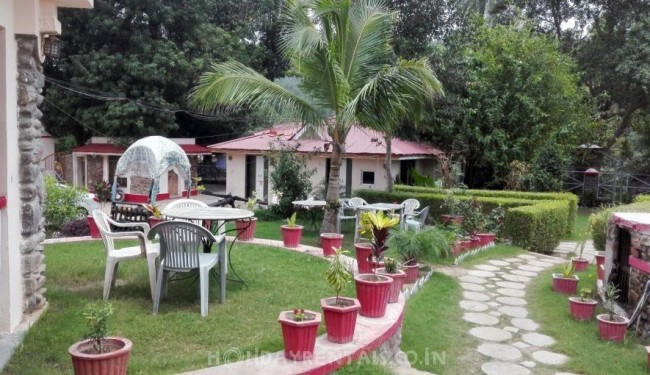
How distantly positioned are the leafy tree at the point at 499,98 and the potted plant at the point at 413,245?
10.1 m

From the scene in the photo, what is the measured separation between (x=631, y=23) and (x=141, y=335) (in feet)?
75.6

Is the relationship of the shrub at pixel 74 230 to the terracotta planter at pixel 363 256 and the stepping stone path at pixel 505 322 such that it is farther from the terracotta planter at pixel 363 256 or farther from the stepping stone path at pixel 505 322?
the stepping stone path at pixel 505 322

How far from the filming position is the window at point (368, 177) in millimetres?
17656

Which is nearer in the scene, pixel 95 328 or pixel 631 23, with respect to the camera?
pixel 95 328

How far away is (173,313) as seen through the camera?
497 centimetres

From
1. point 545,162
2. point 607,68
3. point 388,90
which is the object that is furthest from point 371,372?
point 607,68

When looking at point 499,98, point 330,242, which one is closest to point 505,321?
point 330,242

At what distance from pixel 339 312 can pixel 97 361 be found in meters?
1.72

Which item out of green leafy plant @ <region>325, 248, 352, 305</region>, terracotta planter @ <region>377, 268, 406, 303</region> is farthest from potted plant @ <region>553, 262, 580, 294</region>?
green leafy plant @ <region>325, 248, 352, 305</region>

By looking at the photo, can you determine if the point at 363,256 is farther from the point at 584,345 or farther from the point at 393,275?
the point at 584,345

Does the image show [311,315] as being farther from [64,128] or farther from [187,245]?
[64,128]

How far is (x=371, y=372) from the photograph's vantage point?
3846 millimetres

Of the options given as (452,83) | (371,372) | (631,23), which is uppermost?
(631,23)

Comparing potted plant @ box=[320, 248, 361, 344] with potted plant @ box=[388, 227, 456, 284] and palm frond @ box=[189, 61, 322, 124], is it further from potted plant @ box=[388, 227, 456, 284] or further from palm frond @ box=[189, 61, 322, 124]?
palm frond @ box=[189, 61, 322, 124]
